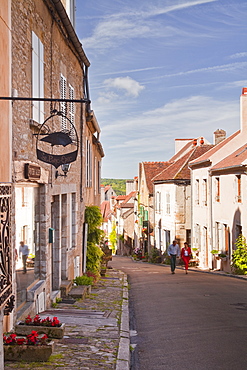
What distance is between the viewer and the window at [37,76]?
8.09m

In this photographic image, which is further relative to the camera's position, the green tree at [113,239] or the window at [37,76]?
the green tree at [113,239]

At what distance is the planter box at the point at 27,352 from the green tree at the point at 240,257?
523 inches

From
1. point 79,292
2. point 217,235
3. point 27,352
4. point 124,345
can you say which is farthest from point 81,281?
point 217,235

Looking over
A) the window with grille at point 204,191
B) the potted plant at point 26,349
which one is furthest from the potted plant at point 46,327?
the window with grille at point 204,191

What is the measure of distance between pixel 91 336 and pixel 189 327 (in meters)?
2.07

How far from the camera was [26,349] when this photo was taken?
5.68m

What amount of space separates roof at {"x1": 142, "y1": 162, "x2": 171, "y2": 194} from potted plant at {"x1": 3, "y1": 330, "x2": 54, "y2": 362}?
30.1 meters

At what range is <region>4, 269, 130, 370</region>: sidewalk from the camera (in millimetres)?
5785

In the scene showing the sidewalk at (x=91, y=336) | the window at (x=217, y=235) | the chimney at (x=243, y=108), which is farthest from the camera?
the window at (x=217, y=235)

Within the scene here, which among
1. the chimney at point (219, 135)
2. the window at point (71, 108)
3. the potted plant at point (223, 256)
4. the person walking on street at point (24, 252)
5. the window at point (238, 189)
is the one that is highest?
the chimney at point (219, 135)

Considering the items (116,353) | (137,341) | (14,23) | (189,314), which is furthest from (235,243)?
(14,23)

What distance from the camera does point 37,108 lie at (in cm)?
838

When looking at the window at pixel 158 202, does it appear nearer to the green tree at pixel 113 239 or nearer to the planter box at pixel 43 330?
the planter box at pixel 43 330

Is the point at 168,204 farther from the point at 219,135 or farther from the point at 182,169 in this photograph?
the point at 219,135
